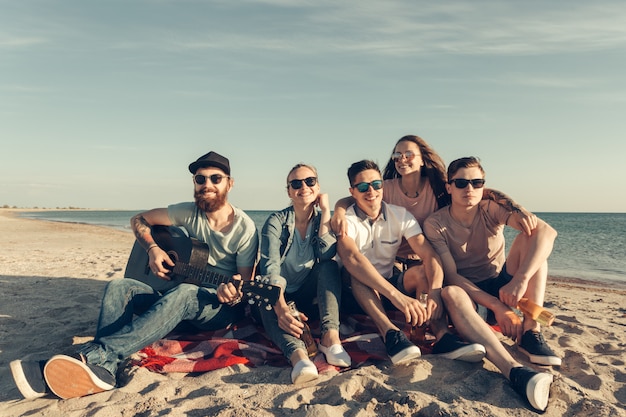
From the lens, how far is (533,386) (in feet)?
10.3

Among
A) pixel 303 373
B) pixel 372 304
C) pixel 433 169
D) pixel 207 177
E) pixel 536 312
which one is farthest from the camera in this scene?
pixel 433 169

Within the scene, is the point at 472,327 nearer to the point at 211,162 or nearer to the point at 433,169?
the point at 433,169

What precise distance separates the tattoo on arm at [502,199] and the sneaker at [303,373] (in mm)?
2424

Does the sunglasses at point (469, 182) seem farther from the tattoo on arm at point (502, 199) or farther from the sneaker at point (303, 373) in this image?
the sneaker at point (303, 373)

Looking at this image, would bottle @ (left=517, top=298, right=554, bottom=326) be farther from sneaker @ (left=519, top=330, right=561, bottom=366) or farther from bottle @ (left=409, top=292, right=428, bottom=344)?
bottle @ (left=409, top=292, right=428, bottom=344)

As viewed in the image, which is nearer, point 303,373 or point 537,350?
point 303,373

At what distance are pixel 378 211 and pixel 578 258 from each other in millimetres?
14086

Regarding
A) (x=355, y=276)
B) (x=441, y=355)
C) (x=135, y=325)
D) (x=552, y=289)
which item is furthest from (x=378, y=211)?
(x=552, y=289)

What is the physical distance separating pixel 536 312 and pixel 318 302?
1878 millimetres

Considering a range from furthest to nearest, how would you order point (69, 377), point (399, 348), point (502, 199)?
point (502, 199) < point (399, 348) < point (69, 377)

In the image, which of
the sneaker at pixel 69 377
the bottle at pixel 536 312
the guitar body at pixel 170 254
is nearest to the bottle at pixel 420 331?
the bottle at pixel 536 312

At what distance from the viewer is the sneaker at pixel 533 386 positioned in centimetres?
310

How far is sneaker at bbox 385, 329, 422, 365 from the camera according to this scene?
3.66m

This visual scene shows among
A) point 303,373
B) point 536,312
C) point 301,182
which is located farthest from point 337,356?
point 536,312
